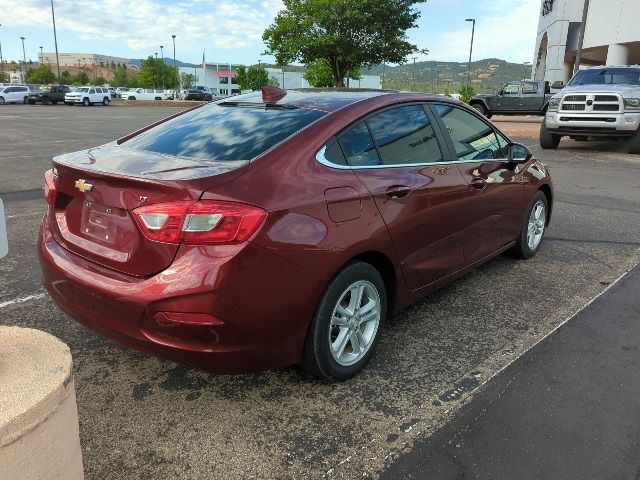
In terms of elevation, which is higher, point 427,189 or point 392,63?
point 392,63

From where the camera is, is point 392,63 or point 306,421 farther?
point 392,63

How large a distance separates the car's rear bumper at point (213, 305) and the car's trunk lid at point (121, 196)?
0.08 metres

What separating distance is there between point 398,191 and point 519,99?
25.7 meters

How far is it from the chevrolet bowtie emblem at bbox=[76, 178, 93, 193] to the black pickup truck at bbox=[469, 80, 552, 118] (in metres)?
25.7

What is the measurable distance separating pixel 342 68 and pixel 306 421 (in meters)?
33.5

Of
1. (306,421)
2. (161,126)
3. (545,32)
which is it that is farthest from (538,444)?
(545,32)

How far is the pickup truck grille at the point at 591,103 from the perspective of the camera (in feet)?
42.5

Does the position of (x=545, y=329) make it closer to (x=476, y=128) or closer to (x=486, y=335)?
(x=486, y=335)

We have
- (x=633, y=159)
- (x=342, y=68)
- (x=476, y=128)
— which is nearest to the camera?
(x=476, y=128)

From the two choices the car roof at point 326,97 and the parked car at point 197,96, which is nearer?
the car roof at point 326,97

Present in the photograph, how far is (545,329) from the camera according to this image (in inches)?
149

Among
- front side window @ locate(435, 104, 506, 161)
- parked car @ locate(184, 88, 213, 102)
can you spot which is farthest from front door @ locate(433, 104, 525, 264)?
parked car @ locate(184, 88, 213, 102)

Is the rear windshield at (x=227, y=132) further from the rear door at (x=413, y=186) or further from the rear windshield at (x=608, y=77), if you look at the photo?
the rear windshield at (x=608, y=77)

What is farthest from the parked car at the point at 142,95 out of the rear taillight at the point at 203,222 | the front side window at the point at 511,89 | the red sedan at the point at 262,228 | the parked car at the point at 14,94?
the rear taillight at the point at 203,222
